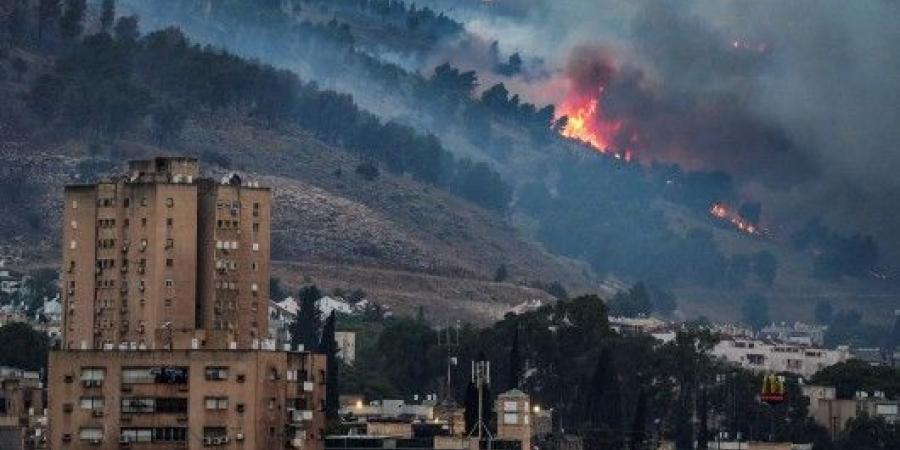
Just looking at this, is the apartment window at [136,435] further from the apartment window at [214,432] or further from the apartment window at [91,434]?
the apartment window at [214,432]

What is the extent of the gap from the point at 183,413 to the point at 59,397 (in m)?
4.34

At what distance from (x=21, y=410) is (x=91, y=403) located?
42764 mm

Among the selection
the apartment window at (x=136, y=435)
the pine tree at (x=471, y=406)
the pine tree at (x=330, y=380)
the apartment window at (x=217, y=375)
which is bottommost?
the apartment window at (x=136, y=435)

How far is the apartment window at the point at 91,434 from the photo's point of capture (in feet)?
432

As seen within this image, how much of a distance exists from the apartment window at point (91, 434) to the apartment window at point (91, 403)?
75 cm

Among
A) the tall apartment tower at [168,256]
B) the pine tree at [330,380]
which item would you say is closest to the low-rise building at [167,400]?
the tall apartment tower at [168,256]

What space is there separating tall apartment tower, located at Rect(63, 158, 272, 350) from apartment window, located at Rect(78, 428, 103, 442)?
49.9 ft

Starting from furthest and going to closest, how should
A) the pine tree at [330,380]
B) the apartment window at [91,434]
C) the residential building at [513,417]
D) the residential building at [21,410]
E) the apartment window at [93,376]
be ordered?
the pine tree at [330,380]
the residential building at [513,417]
the residential building at [21,410]
the apartment window at [93,376]
the apartment window at [91,434]

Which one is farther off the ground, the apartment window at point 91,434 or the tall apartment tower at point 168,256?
the tall apartment tower at point 168,256

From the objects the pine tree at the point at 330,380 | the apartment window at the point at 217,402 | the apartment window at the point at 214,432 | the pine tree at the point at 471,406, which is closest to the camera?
the apartment window at the point at 214,432

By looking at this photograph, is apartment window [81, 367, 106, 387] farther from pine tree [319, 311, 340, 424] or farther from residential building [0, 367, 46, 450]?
pine tree [319, 311, 340, 424]

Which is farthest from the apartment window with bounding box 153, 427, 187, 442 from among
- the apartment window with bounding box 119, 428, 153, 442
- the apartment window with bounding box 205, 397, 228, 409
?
the apartment window with bounding box 205, 397, 228, 409

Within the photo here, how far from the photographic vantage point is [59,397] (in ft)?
435

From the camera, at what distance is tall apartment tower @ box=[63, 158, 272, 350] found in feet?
497
